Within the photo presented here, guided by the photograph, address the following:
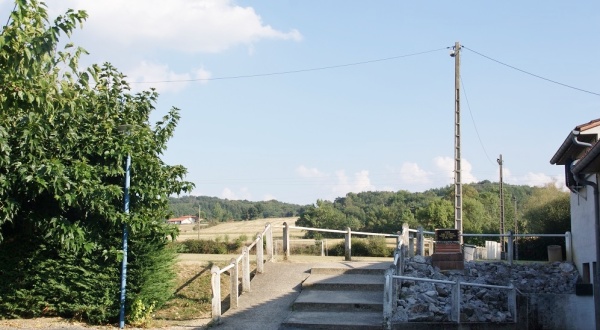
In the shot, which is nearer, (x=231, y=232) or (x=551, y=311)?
(x=551, y=311)

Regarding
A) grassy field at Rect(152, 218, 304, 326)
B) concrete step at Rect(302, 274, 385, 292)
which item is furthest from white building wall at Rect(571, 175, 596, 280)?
grassy field at Rect(152, 218, 304, 326)

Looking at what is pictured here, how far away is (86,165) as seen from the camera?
12281 millimetres

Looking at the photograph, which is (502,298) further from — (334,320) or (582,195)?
(334,320)

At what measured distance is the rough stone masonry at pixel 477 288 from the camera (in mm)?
13844

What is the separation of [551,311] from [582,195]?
327cm

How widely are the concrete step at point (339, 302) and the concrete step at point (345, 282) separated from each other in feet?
1.50

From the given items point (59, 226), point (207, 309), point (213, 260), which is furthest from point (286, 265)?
point (59, 226)

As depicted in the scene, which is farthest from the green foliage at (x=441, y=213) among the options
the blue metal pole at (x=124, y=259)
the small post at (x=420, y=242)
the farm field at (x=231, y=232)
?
the blue metal pole at (x=124, y=259)

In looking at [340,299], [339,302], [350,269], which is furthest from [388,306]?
[350,269]

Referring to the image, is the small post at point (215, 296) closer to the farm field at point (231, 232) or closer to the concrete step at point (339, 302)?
the concrete step at point (339, 302)

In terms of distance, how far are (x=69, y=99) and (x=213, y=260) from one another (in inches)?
398

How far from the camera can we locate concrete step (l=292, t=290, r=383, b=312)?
1380 centimetres

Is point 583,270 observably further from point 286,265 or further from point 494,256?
point 494,256

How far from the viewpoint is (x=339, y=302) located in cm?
1393
